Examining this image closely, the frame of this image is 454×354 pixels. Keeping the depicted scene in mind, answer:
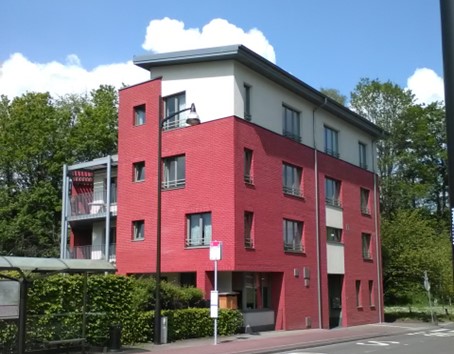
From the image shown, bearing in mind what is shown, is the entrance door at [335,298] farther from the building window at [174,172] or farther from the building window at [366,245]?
the building window at [174,172]

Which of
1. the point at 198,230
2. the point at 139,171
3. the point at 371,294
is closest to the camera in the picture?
the point at 198,230

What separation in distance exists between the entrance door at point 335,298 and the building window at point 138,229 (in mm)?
11546

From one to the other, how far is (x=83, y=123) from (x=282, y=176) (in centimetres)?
2622

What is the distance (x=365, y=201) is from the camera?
3844 centimetres

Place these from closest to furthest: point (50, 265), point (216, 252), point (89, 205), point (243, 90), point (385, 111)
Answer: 1. point (50, 265)
2. point (216, 252)
3. point (243, 90)
4. point (89, 205)
5. point (385, 111)

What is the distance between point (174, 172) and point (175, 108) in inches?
118

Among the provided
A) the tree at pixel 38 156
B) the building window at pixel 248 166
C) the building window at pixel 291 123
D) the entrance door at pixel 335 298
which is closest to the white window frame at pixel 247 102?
the building window at pixel 248 166

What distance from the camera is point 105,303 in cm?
1816

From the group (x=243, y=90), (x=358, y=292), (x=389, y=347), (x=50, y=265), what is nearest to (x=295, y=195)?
(x=243, y=90)

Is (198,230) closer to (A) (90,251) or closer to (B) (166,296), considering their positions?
(B) (166,296)

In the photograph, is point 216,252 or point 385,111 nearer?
point 216,252

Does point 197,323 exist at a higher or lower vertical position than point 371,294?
lower

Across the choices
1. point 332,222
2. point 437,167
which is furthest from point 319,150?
point 437,167

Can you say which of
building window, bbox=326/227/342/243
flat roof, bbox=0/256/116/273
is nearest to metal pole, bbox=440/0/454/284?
flat roof, bbox=0/256/116/273
